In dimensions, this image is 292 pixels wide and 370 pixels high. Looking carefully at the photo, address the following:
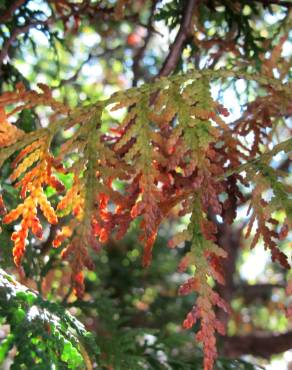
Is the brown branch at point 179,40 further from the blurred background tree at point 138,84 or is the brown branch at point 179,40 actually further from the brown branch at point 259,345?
the brown branch at point 259,345

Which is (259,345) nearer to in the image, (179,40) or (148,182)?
(179,40)

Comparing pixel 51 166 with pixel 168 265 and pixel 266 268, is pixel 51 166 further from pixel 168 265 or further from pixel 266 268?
pixel 266 268

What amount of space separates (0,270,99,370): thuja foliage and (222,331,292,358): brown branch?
2710 millimetres

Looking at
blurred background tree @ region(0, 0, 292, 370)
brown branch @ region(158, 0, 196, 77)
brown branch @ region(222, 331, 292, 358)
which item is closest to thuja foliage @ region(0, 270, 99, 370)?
blurred background tree @ region(0, 0, 292, 370)

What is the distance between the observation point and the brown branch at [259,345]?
421 centimetres

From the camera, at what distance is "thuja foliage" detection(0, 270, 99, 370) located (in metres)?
1.42

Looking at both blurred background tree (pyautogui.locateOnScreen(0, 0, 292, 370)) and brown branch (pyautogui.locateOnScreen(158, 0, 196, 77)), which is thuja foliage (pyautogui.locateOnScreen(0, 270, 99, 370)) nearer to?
blurred background tree (pyautogui.locateOnScreen(0, 0, 292, 370))

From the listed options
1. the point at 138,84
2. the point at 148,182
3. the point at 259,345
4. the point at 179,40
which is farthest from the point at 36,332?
the point at 259,345

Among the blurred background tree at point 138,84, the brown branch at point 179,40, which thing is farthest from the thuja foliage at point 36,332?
the brown branch at point 179,40

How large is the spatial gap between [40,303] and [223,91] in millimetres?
1233

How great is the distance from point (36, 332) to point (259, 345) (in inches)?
126

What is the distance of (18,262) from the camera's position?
1599 mm

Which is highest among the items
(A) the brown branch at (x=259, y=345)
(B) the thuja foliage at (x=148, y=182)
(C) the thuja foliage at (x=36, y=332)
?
(A) the brown branch at (x=259, y=345)

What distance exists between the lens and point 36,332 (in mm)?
1481
